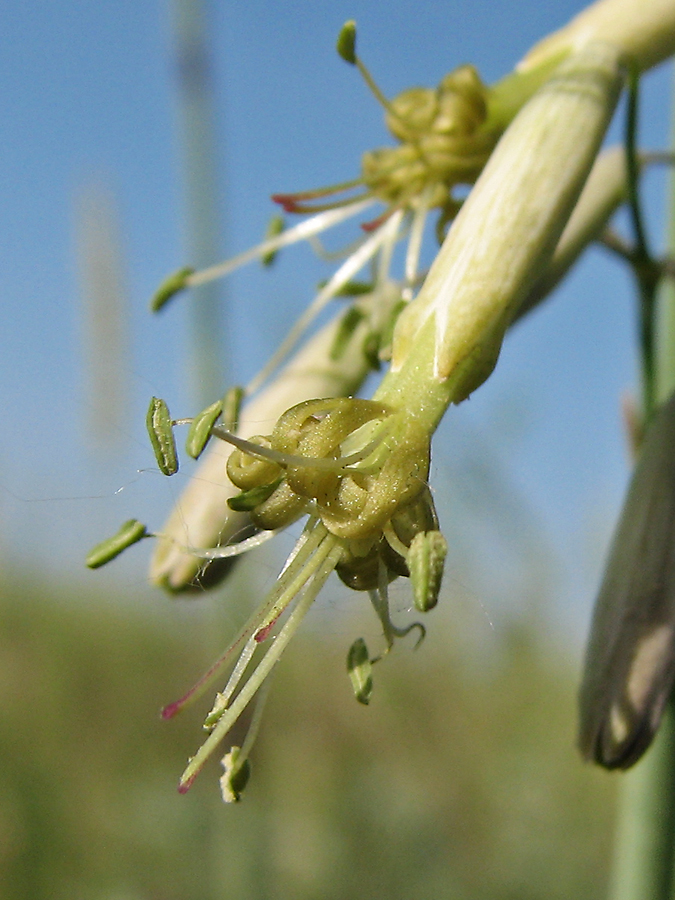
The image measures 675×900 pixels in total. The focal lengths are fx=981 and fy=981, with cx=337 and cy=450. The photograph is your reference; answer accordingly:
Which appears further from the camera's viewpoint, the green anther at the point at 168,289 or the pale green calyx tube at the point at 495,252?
the green anther at the point at 168,289

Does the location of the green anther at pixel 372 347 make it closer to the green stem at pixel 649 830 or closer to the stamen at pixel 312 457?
the stamen at pixel 312 457

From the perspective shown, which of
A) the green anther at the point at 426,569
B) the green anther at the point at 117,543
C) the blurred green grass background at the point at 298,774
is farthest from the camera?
the blurred green grass background at the point at 298,774

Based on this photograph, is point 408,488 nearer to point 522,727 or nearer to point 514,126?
point 514,126

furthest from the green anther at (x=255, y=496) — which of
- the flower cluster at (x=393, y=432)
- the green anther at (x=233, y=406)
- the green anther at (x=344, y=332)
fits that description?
the green anther at (x=344, y=332)

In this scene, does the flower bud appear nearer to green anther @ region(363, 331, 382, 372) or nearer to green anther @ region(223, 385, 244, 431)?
green anther @ region(363, 331, 382, 372)

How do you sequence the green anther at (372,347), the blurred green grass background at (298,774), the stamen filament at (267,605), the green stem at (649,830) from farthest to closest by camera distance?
1. the blurred green grass background at (298,774)
2. the green stem at (649,830)
3. the green anther at (372,347)
4. the stamen filament at (267,605)
